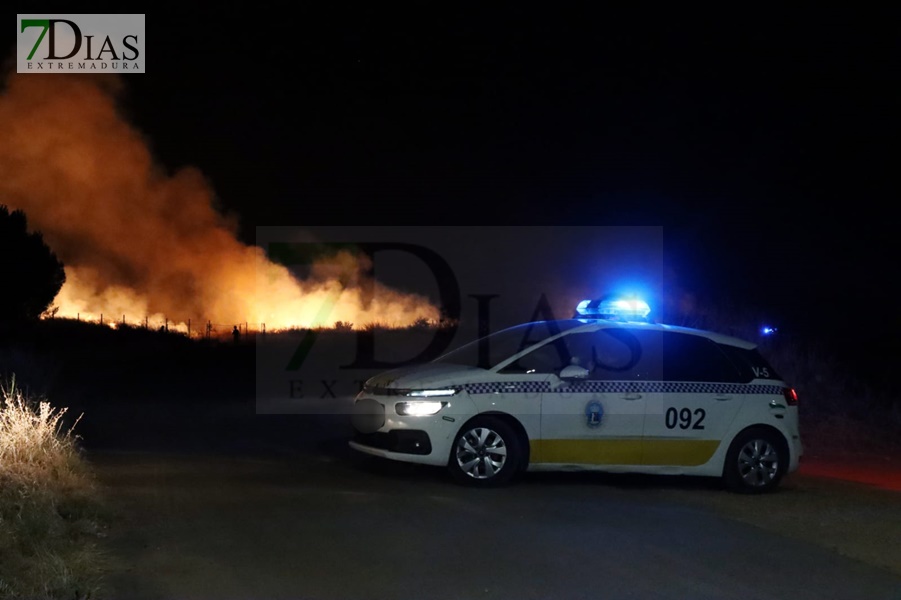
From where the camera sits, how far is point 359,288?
38000mm

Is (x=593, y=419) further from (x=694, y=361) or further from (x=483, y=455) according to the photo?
(x=694, y=361)

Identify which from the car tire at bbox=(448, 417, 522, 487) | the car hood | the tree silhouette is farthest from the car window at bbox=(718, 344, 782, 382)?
the tree silhouette


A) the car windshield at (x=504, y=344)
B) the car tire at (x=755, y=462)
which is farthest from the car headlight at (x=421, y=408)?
the car tire at (x=755, y=462)

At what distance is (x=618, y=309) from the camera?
11.1 m

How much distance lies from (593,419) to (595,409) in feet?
0.33

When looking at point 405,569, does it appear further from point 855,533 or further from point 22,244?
point 22,244

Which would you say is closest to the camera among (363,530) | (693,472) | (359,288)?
(363,530)

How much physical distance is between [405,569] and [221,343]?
27.9m

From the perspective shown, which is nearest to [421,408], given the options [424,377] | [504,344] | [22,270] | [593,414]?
[424,377]

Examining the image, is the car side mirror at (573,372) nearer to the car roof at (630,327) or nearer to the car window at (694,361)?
the car roof at (630,327)

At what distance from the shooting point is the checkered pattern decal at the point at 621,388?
372 inches

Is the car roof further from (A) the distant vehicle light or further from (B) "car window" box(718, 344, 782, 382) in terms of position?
(A) the distant vehicle light

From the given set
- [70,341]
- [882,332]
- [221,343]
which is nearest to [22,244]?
[70,341]

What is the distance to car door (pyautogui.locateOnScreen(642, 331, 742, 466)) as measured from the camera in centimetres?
970
